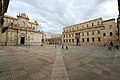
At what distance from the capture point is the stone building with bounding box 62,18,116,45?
108ft

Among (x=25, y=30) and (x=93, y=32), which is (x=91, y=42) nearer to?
(x=93, y=32)

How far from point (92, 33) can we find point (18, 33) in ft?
111

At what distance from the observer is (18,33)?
29219 mm

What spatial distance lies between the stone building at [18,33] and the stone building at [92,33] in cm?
2181

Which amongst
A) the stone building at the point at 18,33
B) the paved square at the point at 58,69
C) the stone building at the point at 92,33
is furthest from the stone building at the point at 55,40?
the paved square at the point at 58,69

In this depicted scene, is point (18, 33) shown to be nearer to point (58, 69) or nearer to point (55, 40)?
point (58, 69)

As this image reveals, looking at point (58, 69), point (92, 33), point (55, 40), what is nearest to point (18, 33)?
point (58, 69)

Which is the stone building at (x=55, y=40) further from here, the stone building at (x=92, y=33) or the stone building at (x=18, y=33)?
the stone building at (x=18, y=33)

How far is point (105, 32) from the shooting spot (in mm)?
34375

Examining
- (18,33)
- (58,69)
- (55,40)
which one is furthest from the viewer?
(55,40)

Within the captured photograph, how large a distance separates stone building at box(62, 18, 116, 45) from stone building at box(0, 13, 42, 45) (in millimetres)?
21805

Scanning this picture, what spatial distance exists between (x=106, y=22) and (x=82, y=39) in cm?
1432

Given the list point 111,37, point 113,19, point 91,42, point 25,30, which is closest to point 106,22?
point 113,19

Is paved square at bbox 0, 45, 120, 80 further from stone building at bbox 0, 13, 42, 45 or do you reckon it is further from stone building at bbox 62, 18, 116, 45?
stone building at bbox 62, 18, 116, 45
